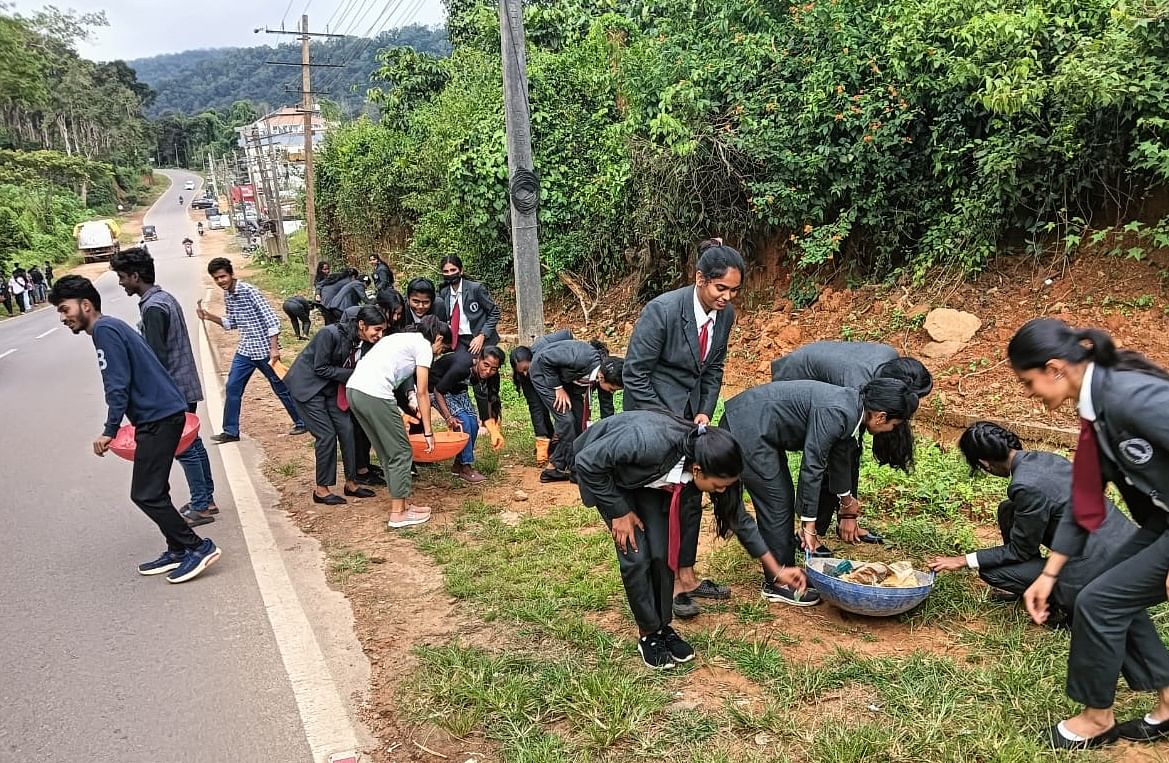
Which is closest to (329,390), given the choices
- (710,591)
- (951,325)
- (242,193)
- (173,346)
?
(173,346)

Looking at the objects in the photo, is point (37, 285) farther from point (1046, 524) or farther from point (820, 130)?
point (1046, 524)

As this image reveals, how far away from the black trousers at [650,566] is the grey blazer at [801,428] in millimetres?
738

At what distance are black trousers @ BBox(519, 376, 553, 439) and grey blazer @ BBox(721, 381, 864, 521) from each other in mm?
2664

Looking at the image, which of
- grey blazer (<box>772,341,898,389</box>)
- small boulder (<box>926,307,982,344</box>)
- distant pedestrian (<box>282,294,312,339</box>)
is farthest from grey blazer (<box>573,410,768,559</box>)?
distant pedestrian (<box>282,294,312,339</box>)

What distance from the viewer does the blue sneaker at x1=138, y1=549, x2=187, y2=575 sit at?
498cm

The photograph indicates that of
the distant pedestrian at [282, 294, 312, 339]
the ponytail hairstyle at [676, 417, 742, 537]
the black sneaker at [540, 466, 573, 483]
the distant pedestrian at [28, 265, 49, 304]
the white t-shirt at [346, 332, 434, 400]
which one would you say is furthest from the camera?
the distant pedestrian at [28, 265, 49, 304]

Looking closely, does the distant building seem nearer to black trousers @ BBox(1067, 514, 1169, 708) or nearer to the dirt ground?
the dirt ground

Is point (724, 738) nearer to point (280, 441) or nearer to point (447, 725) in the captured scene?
point (447, 725)

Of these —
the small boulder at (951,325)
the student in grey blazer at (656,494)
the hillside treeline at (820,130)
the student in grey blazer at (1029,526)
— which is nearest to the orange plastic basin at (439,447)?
the student in grey blazer at (656,494)

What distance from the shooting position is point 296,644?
4.10 metres

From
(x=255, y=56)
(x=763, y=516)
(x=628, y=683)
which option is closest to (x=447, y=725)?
(x=628, y=683)

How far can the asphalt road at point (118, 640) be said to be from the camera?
11.1ft

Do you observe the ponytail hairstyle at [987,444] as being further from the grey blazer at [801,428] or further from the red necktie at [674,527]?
the red necktie at [674,527]

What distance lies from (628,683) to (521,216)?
19.1ft
